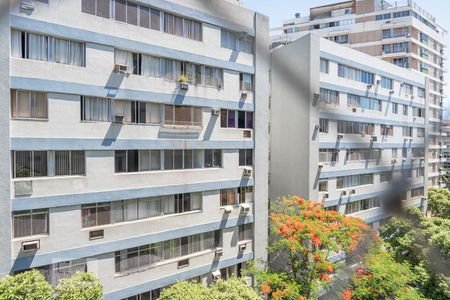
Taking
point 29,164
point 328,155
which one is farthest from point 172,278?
point 328,155

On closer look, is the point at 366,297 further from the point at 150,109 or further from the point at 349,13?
the point at 349,13

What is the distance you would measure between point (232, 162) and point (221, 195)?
0.55 metres

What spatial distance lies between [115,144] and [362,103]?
18.4ft

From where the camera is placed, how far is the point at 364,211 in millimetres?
7691

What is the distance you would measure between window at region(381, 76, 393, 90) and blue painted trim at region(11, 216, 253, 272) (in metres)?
4.94

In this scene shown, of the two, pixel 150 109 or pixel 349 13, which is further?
pixel 349 13

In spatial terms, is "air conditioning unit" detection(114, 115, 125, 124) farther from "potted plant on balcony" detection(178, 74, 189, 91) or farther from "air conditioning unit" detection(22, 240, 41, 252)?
"air conditioning unit" detection(22, 240, 41, 252)

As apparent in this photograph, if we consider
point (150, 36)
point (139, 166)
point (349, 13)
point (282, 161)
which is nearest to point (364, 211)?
point (282, 161)

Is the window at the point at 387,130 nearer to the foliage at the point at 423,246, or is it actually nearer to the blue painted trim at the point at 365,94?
the blue painted trim at the point at 365,94

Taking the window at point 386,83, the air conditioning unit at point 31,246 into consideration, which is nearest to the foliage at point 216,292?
the air conditioning unit at point 31,246

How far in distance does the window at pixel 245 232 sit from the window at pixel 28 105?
3415 millimetres

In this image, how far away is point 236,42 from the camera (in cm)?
542

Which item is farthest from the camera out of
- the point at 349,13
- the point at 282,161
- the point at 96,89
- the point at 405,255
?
the point at 349,13

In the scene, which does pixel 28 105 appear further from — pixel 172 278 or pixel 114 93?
pixel 172 278
